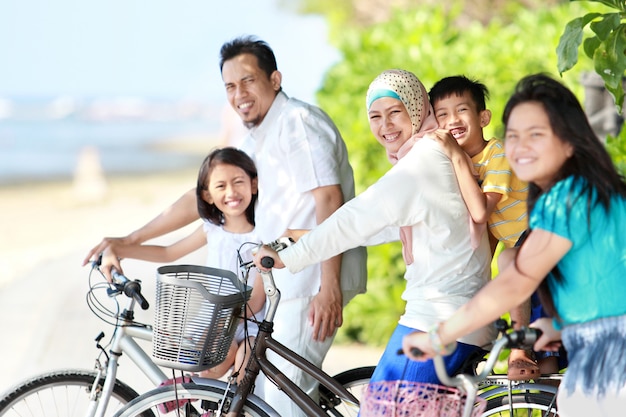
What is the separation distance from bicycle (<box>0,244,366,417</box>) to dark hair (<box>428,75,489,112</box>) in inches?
46.9

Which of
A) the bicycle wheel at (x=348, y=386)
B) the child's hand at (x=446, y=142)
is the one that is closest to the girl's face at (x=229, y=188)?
the bicycle wheel at (x=348, y=386)

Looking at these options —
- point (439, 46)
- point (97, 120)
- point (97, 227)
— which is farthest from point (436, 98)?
Answer: point (97, 120)

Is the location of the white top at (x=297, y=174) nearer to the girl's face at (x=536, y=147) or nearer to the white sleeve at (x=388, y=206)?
the white sleeve at (x=388, y=206)

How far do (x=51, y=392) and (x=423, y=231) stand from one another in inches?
71.9

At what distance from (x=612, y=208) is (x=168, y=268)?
1571 mm

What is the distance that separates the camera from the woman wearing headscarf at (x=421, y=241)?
298cm

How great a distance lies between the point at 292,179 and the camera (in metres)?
3.81

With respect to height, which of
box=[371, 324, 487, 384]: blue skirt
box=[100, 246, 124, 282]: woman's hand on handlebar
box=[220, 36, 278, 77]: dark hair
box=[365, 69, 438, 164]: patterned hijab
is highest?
box=[220, 36, 278, 77]: dark hair

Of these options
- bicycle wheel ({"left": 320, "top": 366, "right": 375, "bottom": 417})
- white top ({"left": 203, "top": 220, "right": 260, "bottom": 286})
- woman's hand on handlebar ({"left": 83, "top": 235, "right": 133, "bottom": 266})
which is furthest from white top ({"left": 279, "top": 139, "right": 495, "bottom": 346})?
woman's hand on handlebar ({"left": 83, "top": 235, "right": 133, "bottom": 266})

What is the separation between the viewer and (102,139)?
39.2 metres

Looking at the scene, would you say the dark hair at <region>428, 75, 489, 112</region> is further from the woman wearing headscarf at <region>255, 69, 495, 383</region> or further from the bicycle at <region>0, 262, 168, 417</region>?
the bicycle at <region>0, 262, 168, 417</region>

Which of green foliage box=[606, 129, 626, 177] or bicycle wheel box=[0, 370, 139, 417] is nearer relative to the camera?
bicycle wheel box=[0, 370, 139, 417]

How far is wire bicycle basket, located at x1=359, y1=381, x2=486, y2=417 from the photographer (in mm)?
2904

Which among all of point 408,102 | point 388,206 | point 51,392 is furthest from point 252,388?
point 408,102
